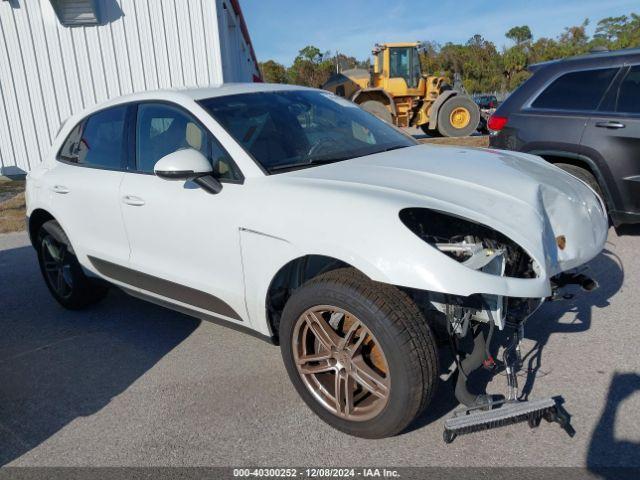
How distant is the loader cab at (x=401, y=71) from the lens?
61.4 feet

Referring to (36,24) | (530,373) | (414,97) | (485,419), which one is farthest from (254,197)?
(414,97)

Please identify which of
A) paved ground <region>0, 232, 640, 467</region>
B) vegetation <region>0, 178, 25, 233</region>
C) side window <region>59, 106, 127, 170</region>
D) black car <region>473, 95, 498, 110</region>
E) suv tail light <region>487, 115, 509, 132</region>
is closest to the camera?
paved ground <region>0, 232, 640, 467</region>

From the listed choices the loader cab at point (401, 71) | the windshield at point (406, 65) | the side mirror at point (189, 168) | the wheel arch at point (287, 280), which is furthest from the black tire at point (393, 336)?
the windshield at point (406, 65)

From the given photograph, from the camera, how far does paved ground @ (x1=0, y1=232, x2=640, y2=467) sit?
2559mm

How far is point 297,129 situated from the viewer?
11.4 ft

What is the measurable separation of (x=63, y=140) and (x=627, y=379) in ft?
14.6

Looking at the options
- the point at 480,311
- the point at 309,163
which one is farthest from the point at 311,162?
the point at 480,311

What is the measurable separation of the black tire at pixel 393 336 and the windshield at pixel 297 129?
2.84ft

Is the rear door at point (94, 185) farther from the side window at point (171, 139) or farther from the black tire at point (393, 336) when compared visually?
the black tire at point (393, 336)

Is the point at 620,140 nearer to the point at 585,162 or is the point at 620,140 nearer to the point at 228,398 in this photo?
the point at 585,162

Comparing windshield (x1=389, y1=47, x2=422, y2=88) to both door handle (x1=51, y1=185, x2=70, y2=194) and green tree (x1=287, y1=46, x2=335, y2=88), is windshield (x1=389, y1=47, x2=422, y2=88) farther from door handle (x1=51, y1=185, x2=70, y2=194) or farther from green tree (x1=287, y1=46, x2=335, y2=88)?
green tree (x1=287, y1=46, x2=335, y2=88)

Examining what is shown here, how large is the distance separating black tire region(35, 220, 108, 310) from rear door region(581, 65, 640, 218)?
15.3 ft

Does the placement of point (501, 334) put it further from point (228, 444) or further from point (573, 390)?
point (228, 444)

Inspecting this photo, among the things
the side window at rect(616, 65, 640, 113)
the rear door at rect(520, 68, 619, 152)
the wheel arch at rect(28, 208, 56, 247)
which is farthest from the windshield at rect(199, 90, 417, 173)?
the side window at rect(616, 65, 640, 113)
